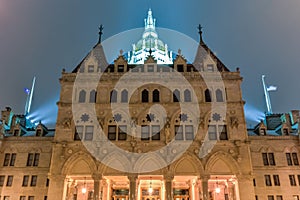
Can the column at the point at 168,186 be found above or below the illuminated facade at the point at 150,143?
below

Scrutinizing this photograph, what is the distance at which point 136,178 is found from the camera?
1204 inches

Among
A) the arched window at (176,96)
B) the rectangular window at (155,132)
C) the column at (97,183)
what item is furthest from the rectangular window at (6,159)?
the arched window at (176,96)

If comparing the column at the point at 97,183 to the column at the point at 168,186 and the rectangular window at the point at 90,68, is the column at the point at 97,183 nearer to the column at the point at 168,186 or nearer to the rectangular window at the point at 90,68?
the column at the point at 168,186

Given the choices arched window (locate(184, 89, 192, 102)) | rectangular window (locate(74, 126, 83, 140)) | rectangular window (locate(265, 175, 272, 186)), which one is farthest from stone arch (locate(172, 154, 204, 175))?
rectangular window (locate(74, 126, 83, 140))

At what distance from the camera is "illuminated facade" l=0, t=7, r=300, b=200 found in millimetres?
30969

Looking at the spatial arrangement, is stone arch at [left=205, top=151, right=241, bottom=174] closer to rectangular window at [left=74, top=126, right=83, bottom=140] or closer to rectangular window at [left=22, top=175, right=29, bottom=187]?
rectangular window at [left=74, top=126, right=83, bottom=140]

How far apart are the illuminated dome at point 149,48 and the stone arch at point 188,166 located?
3996 centimetres

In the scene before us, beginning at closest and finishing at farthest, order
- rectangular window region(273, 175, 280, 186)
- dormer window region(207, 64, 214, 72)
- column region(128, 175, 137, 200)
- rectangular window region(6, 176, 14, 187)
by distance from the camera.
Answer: column region(128, 175, 137, 200) → rectangular window region(273, 175, 280, 186) → rectangular window region(6, 176, 14, 187) → dormer window region(207, 64, 214, 72)

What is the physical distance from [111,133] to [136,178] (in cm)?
581

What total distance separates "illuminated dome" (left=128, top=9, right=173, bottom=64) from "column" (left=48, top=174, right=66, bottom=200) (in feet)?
138

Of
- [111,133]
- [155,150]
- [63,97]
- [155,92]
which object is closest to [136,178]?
[155,150]

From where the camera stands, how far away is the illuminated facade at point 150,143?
31.0 m

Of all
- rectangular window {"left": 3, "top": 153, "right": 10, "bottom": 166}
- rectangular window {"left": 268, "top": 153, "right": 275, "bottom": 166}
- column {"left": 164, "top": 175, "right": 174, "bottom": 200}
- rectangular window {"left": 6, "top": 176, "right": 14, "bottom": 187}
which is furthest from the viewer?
rectangular window {"left": 3, "top": 153, "right": 10, "bottom": 166}

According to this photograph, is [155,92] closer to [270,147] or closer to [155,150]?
[155,150]
